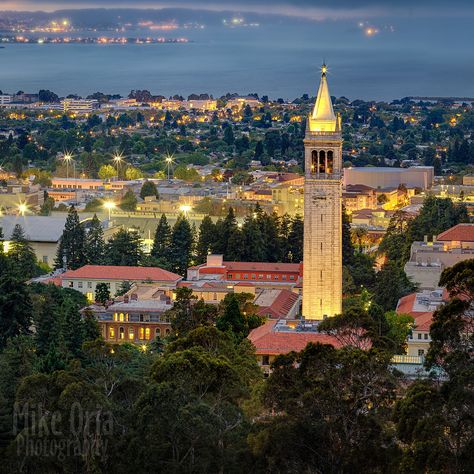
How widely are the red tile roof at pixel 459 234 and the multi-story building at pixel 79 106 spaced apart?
118515mm

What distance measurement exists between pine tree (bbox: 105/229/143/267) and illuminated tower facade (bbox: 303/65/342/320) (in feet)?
39.6

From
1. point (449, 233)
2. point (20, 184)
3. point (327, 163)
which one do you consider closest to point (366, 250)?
point (449, 233)

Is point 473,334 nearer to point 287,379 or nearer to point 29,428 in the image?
point 287,379

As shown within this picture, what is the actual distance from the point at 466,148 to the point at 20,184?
4135 centimetres

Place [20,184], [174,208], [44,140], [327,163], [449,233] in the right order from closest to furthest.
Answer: [327,163] < [449,233] < [174,208] < [20,184] < [44,140]

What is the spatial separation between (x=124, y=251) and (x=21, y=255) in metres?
3.32

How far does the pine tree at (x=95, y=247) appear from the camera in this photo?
5197 cm

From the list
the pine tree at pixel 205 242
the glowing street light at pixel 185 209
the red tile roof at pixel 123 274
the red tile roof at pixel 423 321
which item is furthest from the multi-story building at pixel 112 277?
the glowing street light at pixel 185 209

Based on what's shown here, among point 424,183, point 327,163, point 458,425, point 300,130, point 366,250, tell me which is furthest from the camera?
point 300,130

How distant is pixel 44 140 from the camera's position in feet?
401

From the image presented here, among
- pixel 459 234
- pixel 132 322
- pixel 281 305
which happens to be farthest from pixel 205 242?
pixel 281 305

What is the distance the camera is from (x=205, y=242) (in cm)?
5134

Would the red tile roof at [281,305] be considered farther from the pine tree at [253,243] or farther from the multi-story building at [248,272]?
the pine tree at [253,243]

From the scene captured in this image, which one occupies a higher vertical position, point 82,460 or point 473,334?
point 473,334
